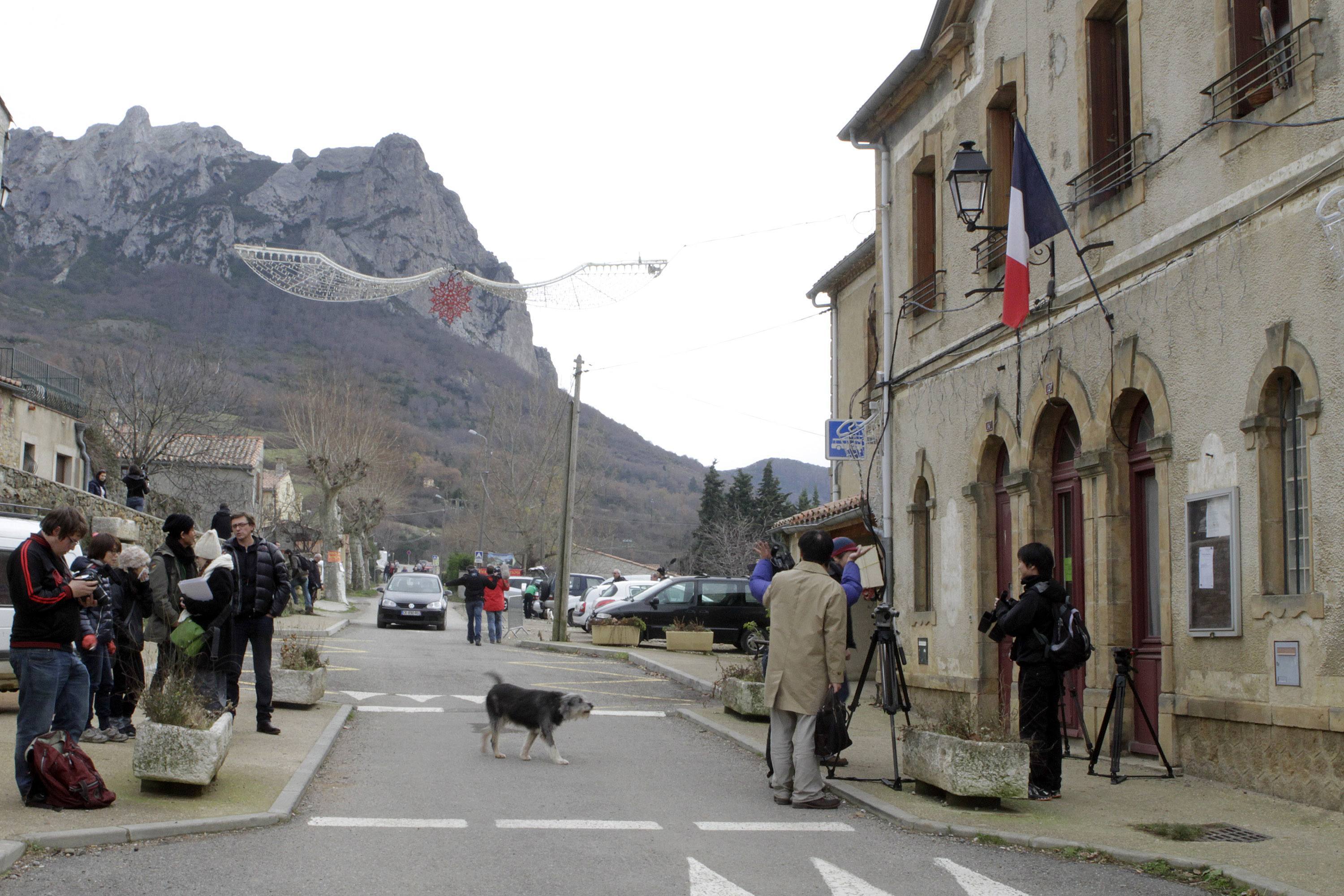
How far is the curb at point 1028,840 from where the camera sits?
244 inches

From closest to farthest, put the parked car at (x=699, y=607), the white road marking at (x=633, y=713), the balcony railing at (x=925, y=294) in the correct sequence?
the white road marking at (x=633, y=713), the balcony railing at (x=925, y=294), the parked car at (x=699, y=607)

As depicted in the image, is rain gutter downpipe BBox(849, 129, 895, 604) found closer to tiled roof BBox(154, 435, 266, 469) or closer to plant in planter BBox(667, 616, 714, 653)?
plant in planter BBox(667, 616, 714, 653)

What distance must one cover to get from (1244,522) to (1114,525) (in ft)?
6.36

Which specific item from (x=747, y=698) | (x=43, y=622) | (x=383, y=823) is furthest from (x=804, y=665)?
(x=747, y=698)

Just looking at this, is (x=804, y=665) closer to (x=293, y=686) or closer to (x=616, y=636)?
(x=293, y=686)

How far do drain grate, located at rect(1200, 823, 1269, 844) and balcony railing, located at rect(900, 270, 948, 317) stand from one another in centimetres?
841

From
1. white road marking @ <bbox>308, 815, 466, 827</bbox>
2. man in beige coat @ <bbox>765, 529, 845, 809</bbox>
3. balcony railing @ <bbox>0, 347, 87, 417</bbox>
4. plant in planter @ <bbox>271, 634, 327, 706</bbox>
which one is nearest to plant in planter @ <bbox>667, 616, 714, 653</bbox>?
plant in planter @ <bbox>271, 634, 327, 706</bbox>

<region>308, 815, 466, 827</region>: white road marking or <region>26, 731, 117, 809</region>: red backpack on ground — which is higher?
<region>26, 731, 117, 809</region>: red backpack on ground

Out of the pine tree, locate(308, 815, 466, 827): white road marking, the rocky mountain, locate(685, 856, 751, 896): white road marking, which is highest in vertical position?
the rocky mountain

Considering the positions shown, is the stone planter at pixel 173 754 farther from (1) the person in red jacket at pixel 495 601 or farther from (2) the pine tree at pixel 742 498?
(2) the pine tree at pixel 742 498

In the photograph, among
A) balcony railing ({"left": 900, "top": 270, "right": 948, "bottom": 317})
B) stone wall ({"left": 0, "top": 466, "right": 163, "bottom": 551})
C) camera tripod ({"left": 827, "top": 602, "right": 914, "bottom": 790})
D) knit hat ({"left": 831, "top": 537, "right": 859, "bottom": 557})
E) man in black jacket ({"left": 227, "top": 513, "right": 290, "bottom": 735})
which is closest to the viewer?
camera tripod ({"left": 827, "top": 602, "right": 914, "bottom": 790})

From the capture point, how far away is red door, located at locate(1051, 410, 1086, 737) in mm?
12086

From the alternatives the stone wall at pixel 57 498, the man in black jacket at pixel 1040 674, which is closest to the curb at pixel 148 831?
the man in black jacket at pixel 1040 674

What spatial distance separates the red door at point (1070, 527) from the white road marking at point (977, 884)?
18.1 ft
